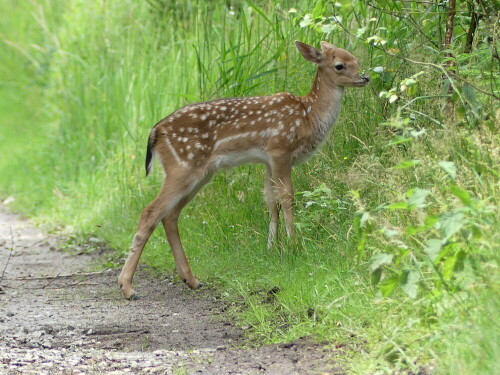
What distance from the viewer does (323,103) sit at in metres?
6.86

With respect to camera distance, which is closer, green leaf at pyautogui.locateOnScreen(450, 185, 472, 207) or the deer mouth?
green leaf at pyautogui.locateOnScreen(450, 185, 472, 207)

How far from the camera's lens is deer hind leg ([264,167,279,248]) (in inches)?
262

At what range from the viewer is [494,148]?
14.5 feet

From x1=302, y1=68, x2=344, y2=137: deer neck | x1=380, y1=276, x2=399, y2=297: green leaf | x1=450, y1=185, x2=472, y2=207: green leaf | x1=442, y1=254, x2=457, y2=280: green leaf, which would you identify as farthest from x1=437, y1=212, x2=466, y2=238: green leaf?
x1=302, y1=68, x2=344, y2=137: deer neck

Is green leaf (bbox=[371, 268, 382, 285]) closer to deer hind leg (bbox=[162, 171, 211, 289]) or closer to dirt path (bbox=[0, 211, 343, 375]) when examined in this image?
dirt path (bbox=[0, 211, 343, 375])

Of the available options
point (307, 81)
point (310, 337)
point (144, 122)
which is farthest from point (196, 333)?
point (144, 122)

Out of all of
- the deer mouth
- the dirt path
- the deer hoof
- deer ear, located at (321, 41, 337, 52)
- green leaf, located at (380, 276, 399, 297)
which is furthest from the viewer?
deer ear, located at (321, 41, 337, 52)

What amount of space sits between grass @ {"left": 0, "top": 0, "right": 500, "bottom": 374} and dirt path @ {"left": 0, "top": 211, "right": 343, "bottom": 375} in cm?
23

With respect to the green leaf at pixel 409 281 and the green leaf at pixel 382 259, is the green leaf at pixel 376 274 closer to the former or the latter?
the green leaf at pixel 382 259

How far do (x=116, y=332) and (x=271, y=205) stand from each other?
6.40ft

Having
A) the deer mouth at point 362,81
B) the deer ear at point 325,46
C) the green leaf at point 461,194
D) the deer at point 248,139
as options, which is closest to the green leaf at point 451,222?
the green leaf at point 461,194

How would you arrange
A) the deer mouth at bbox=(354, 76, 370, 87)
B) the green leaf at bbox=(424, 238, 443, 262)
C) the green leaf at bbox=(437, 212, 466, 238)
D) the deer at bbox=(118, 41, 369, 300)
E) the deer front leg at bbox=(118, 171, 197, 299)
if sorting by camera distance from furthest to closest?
the deer mouth at bbox=(354, 76, 370, 87) < the deer at bbox=(118, 41, 369, 300) < the deer front leg at bbox=(118, 171, 197, 299) < the green leaf at bbox=(424, 238, 443, 262) < the green leaf at bbox=(437, 212, 466, 238)

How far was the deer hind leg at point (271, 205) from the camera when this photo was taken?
21.8 feet

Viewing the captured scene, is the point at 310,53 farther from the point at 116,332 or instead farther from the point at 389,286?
the point at 389,286
